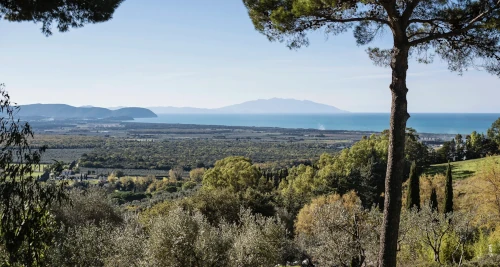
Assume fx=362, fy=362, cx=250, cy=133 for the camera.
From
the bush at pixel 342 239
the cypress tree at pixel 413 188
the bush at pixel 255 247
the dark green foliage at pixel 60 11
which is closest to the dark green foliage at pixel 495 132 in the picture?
the cypress tree at pixel 413 188

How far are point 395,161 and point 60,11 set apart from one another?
7.84 metres

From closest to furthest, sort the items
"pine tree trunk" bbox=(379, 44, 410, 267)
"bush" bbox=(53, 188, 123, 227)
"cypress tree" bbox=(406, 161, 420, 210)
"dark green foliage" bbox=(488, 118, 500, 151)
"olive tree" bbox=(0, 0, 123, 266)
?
"olive tree" bbox=(0, 0, 123, 266), "pine tree trunk" bbox=(379, 44, 410, 267), "bush" bbox=(53, 188, 123, 227), "cypress tree" bbox=(406, 161, 420, 210), "dark green foliage" bbox=(488, 118, 500, 151)

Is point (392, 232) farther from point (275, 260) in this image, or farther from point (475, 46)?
point (275, 260)

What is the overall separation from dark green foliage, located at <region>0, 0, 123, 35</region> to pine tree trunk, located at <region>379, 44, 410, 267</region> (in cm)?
660

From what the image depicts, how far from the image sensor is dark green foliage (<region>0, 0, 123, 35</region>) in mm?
7371

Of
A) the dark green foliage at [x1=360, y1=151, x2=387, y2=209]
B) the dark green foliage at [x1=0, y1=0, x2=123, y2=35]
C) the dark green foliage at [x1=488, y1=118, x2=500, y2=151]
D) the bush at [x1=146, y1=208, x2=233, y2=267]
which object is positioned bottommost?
the dark green foliage at [x1=360, y1=151, x2=387, y2=209]

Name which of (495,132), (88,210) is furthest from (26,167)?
(495,132)

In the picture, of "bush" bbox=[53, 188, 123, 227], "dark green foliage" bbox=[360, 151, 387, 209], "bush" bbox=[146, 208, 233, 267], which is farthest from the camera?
"dark green foliage" bbox=[360, 151, 387, 209]

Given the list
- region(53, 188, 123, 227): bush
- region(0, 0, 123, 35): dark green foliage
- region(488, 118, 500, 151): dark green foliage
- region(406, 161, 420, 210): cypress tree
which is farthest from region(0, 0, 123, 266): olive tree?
region(488, 118, 500, 151): dark green foliage

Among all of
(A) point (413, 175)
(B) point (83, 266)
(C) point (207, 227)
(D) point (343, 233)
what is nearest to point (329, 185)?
(A) point (413, 175)

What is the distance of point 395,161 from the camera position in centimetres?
743

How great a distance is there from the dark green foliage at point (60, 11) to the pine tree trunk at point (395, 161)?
6596 millimetres

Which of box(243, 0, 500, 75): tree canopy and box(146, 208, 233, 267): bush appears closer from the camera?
box(243, 0, 500, 75): tree canopy

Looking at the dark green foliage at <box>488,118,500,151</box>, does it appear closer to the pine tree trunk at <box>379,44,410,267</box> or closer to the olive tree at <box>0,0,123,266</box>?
the pine tree trunk at <box>379,44,410,267</box>
